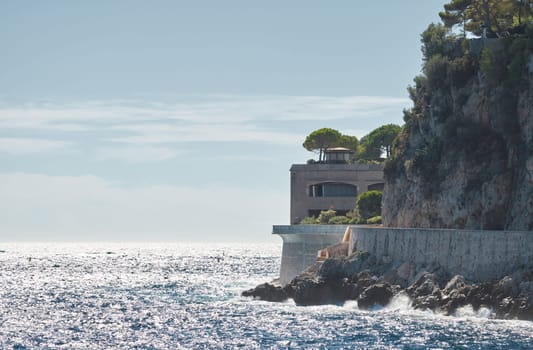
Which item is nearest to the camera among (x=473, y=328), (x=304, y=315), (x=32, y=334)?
(x=473, y=328)

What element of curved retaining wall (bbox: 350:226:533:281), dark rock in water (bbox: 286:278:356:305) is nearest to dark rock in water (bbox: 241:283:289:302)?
dark rock in water (bbox: 286:278:356:305)

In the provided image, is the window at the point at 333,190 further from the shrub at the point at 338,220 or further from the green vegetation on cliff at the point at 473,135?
the green vegetation on cliff at the point at 473,135

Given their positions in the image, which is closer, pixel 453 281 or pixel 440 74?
pixel 453 281

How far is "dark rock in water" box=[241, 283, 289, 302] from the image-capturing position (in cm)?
9144

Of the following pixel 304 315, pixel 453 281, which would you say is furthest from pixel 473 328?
pixel 304 315

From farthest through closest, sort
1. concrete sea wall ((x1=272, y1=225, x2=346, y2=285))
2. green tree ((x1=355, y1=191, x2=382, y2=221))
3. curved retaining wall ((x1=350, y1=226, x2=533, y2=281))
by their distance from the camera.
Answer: green tree ((x1=355, y1=191, x2=382, y2=221)) → concrete sea wall ((x1=272, y1=225, x2=346, y2=285)) → curved retaining wall ((x1=350, y1=226, x2=533, y2=281))

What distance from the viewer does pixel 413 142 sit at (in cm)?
10012

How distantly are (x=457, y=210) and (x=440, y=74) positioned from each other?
13830 millimetres

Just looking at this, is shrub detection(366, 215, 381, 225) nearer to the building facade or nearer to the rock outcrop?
the building facade

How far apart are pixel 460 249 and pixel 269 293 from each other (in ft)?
73.1

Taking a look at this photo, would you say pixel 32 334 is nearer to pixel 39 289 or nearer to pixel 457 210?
pixel 457 210

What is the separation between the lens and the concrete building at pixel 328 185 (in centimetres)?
14462

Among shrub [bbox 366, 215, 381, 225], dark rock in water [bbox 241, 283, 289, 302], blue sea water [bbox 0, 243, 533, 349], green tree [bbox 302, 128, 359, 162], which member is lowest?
blue sea water [bbox 0, 243, 533, 349]

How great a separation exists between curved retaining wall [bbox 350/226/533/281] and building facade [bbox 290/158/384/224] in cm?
5803
